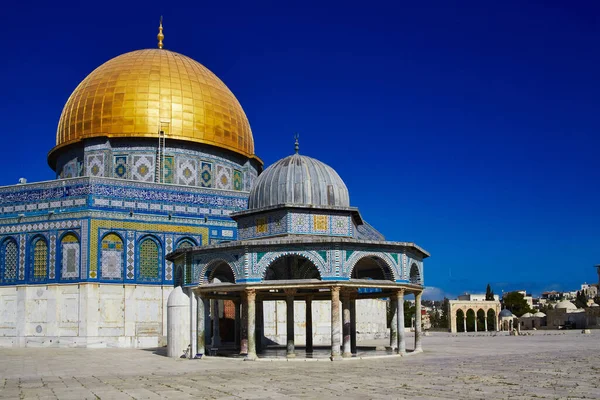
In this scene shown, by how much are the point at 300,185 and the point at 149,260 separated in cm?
1014

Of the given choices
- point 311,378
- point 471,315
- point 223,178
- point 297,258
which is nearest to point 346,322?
point 297,258

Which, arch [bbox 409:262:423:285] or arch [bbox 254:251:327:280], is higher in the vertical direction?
arch [bbox 254:251:327:280]

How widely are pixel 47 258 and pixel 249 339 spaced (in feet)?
40.3

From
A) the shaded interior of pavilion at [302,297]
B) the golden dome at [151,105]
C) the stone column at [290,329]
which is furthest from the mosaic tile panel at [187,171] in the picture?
the stone column at [290,329]

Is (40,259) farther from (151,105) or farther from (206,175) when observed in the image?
(151,105)

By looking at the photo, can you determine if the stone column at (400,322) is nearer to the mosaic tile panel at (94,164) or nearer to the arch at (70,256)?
the arch at (70,256)

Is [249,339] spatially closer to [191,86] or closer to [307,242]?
[307,242]

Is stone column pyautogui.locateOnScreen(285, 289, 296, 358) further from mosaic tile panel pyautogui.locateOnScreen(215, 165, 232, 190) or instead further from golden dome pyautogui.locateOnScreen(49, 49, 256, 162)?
golden dome pyautogui.locateOnScreen(49, 49, 256, 162)

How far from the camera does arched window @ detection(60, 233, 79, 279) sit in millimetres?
26297

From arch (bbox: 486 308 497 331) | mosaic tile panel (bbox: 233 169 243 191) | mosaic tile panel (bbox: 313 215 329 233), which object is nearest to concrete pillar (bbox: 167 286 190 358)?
mosaic tile panel (bbox: 313 215 329 233)

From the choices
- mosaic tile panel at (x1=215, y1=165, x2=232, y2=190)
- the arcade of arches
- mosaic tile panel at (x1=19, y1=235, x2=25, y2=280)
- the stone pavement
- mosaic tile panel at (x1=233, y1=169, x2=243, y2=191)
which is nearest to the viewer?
the stone pavement

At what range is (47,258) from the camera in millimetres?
26734

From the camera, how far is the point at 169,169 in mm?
30656

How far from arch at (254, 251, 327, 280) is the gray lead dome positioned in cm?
188
